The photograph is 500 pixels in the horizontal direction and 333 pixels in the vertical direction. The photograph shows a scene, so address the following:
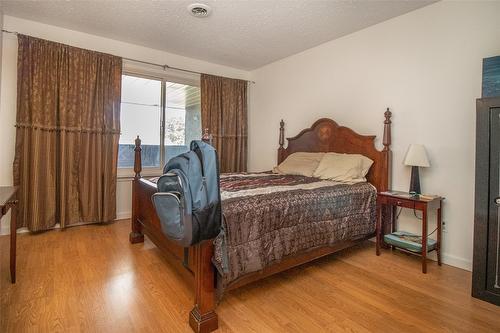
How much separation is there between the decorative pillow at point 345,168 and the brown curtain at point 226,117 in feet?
5.88

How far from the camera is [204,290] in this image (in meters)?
1.55

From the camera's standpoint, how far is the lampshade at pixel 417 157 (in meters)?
2.47

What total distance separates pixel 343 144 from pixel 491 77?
157 centimetres

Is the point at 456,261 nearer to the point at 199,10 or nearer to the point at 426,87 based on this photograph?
the point at 426,87

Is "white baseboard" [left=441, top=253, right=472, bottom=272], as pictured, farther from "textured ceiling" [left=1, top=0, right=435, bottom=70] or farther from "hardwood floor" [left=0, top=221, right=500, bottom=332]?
"textured ceiling" [left=1, top=0, right=435, bottom=70]

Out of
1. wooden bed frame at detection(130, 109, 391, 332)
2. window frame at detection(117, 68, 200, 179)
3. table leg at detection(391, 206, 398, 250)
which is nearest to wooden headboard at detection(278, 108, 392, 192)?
wooden bed frame at detection(130, 109, 391, 332)

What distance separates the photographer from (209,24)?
3092 mm

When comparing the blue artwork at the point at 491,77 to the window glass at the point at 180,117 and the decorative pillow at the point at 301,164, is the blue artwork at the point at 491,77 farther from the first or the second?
the window glass at the point at 180,117

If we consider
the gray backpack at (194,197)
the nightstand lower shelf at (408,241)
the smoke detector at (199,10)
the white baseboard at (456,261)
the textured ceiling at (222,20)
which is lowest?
the white baseboard at (456,261)

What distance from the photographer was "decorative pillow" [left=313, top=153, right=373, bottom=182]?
2.93m

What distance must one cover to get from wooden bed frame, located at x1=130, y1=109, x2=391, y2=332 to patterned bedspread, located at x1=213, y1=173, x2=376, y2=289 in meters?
0.09

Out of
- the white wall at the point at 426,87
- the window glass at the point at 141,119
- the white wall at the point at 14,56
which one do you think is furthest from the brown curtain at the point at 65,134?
the white wall at the point at 426,87

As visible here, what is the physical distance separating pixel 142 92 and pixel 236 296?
328cm

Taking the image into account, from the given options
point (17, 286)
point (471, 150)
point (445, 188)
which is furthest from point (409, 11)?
point (17, 286)
